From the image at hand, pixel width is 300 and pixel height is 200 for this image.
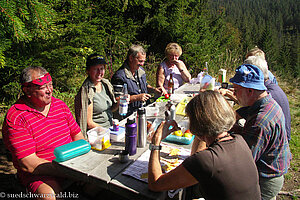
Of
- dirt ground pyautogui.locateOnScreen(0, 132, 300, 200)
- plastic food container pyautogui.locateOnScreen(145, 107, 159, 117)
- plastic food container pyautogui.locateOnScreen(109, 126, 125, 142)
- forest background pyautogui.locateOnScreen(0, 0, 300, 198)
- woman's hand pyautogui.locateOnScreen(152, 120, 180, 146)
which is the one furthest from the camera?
plastic food container pyautogui.locateOnScreen(145, 107, 159, 117)

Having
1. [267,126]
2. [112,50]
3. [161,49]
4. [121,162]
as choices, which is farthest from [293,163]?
[161,49]

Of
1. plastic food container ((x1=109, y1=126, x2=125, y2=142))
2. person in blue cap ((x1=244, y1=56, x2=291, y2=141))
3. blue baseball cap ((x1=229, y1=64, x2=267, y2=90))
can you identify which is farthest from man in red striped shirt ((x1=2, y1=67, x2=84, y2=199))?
person in blue cap ((x1=244, y1=56, x2=291, y2=141))

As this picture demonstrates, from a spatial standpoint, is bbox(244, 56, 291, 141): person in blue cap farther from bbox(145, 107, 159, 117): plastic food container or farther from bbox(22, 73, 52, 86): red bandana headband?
bbox(22, 73, 52, 86): red bandana headband

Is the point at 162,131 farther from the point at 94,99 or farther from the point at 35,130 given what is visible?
the point at 94,99

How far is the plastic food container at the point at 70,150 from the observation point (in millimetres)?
1679

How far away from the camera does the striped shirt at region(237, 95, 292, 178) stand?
165cm

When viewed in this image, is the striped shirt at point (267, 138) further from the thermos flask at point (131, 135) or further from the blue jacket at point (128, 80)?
the blue jacket at point (128, 80)

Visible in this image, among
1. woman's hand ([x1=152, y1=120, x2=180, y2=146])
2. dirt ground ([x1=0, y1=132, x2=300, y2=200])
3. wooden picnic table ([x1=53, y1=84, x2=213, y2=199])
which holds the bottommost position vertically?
dirt ground ([x1=0, y1=132, x2=300, y2=200])

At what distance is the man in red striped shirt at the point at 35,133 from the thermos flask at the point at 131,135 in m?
0.77

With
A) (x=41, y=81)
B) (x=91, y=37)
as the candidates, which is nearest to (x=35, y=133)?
(x=41, y=81)

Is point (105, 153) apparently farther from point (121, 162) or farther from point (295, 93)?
point (295, 93)

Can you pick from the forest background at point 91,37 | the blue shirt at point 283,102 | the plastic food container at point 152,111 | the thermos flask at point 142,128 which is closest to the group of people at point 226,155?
the thermos flask at point 142,128

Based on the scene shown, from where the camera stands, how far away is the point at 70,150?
172 centimetres

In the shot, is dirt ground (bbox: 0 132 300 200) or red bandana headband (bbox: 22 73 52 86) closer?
red bandana headband (bbox: 22 73 52 86)
